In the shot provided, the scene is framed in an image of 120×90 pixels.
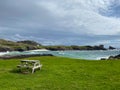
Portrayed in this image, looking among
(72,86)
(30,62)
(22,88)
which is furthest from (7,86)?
(30,62)

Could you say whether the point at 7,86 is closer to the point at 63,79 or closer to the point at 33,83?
the point at 33,83

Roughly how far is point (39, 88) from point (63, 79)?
19.2 ft

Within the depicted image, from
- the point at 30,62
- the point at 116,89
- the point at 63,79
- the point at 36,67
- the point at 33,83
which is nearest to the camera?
the point at 116,89

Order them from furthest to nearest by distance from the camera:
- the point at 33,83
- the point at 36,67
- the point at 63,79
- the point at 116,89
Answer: the point at 36,67
the point at 63,79
the point at 33,83
the point at 116,89

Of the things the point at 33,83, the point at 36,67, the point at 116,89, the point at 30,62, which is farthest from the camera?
the point at 30,62

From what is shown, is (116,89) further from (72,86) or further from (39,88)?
(39,88)

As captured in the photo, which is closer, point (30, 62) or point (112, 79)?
point (112, 79)

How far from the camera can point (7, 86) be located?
2466 cm

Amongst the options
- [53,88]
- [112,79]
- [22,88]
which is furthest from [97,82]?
[22,88]

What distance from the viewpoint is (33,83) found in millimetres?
26266

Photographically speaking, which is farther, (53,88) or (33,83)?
(33,83)

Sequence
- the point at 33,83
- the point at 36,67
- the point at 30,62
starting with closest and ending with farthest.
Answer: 1. the point at 33,83
2. the point at 36,67
3. the point at 30,62

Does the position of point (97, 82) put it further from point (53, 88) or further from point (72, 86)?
point (53, 88)

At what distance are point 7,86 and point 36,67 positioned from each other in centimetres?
1113
